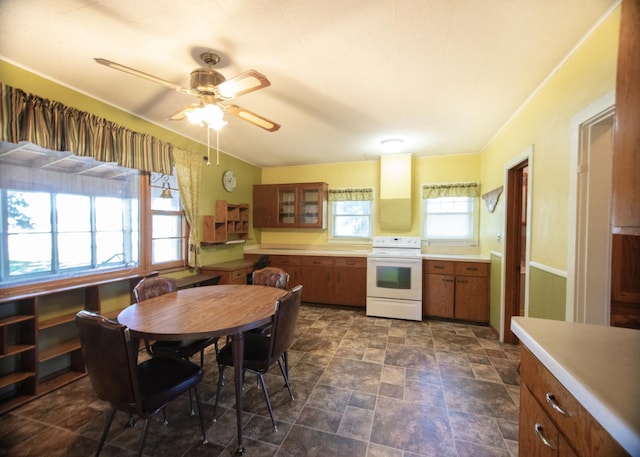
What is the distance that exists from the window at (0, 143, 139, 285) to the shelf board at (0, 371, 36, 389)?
681mm

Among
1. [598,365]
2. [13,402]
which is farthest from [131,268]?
[598,365]

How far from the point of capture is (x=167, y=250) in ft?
10.6

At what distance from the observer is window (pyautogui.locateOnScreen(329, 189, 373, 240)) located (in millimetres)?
4582

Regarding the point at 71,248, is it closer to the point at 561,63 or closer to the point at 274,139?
the point at 274,139

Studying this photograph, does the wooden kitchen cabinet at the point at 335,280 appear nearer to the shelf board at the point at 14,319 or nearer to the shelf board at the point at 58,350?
the shelf board at the point at 58,350

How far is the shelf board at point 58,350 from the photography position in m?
2.01

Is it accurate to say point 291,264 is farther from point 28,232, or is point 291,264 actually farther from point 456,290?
point 28,232

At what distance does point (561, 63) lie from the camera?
177cm

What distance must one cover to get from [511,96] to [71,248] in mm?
4156

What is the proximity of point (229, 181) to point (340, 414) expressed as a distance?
356 centimetres

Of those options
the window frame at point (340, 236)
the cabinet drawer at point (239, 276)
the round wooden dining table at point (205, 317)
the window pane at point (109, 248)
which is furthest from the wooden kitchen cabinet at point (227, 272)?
the window frame at point (340, 236)

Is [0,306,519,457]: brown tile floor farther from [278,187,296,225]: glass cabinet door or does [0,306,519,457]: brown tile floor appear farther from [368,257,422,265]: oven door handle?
[278,187,296,225]: glass cabinet door

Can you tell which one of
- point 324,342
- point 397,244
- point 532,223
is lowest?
point 324,342

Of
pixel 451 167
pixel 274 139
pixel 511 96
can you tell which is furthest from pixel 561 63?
pixel 274 139
